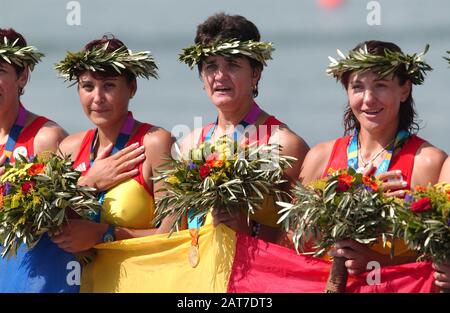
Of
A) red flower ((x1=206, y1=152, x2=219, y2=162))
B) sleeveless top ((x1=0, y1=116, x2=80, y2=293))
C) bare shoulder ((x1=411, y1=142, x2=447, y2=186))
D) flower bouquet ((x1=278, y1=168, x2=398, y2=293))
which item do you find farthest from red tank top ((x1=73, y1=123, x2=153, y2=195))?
bare shoulder ((x1=411, y1=142, x2=447, y2=186))

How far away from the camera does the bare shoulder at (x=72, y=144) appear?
30.6 feet

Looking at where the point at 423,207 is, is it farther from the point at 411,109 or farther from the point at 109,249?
the point at 109,249

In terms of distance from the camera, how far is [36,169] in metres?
8.57

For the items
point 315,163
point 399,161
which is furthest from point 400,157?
point 315,163

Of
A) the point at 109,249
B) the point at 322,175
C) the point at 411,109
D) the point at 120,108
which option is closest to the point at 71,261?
the point at 109,249

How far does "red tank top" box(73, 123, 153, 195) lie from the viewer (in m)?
8.85

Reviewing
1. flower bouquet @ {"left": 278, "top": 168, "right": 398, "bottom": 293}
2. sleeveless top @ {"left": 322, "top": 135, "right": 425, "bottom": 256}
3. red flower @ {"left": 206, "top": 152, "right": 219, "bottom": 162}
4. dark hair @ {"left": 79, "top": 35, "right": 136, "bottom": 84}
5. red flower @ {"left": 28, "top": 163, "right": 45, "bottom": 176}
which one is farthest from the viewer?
dark hair @ {"left": 79, "top": 35, "right": 136, "bottom": 84}

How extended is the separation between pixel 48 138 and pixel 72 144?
0.26 m

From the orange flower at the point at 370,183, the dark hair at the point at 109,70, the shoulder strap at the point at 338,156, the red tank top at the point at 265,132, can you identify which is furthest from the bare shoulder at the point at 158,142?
the orange flower at the point at 370,183

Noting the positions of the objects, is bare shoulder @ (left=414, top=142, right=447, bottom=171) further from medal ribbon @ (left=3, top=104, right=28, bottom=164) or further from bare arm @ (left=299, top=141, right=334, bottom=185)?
medal ribbon @ (left=3, top=104, right=28, bottom=164)

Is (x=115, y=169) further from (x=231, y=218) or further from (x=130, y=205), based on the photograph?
(x=231, y=218)

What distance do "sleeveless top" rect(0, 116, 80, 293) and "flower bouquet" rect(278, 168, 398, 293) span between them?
5.20 feet

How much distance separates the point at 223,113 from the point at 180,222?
91 cm
